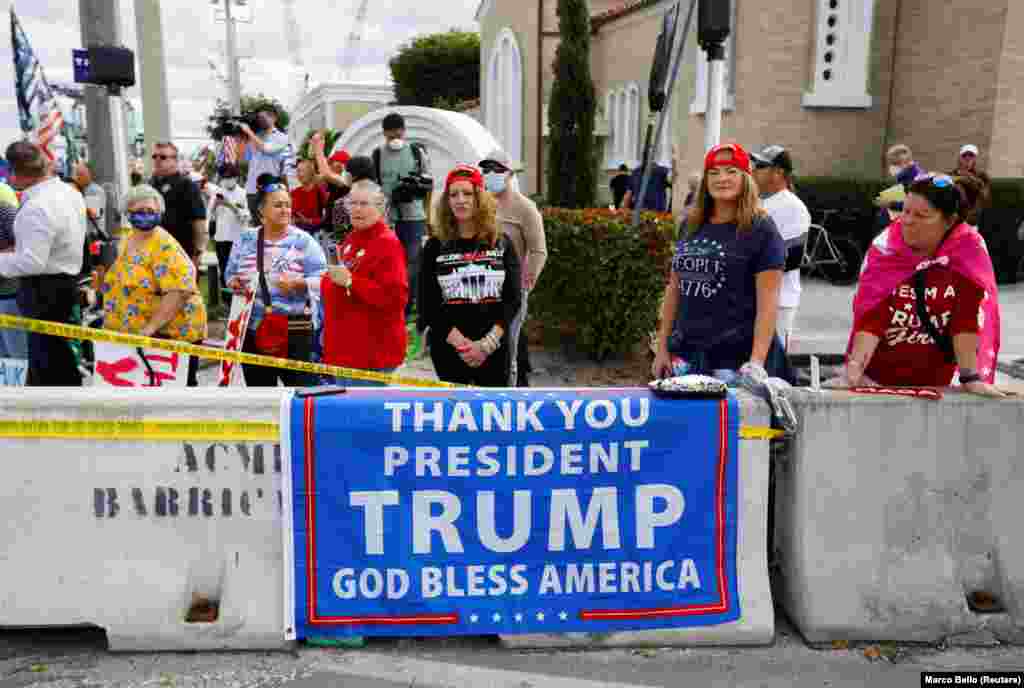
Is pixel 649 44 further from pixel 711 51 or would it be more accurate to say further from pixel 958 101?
pixel 711 51

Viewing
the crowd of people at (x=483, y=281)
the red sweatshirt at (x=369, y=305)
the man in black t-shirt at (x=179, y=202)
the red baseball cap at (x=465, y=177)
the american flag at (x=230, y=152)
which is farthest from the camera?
the american flag at (x=230, y=152)

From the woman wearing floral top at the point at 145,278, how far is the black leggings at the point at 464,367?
1634 millimetres

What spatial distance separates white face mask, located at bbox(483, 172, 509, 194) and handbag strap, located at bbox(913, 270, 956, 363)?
3.16 m

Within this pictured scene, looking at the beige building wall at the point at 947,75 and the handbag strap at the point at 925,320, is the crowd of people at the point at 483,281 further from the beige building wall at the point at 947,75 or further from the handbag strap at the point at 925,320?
the beige building wall at the point at 947,75

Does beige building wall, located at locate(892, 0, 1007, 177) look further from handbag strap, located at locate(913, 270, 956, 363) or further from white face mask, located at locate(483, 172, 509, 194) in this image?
handbag strap, located at locate(913, 270, 956, 363)

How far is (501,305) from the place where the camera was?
489 cm

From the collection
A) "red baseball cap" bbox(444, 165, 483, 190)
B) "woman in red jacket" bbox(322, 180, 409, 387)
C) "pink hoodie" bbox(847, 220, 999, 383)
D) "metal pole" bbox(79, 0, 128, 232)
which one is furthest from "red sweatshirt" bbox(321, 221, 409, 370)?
"metal pole" bbox(79, 0, 128, 232)

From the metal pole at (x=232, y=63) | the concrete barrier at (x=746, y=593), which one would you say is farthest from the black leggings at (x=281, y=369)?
the metal pole at (x=232, y=63)

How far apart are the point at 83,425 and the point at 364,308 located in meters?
1.71

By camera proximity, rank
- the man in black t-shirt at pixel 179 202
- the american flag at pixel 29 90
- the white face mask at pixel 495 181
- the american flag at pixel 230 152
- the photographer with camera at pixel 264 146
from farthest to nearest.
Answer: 1. the american flag at pixel 29 90
2. the american flag at pixel 230 152
3. the photographer with camera at pixel 264 146
4. the man in black t-shirt at pixel 179 202
5. the white face mask at pixel 495 181

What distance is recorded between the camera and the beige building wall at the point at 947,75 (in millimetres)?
14219

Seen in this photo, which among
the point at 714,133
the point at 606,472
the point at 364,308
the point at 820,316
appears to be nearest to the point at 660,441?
the point at 606,472

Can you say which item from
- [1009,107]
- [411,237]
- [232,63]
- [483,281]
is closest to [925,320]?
[483,281]

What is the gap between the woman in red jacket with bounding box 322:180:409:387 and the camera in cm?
492
